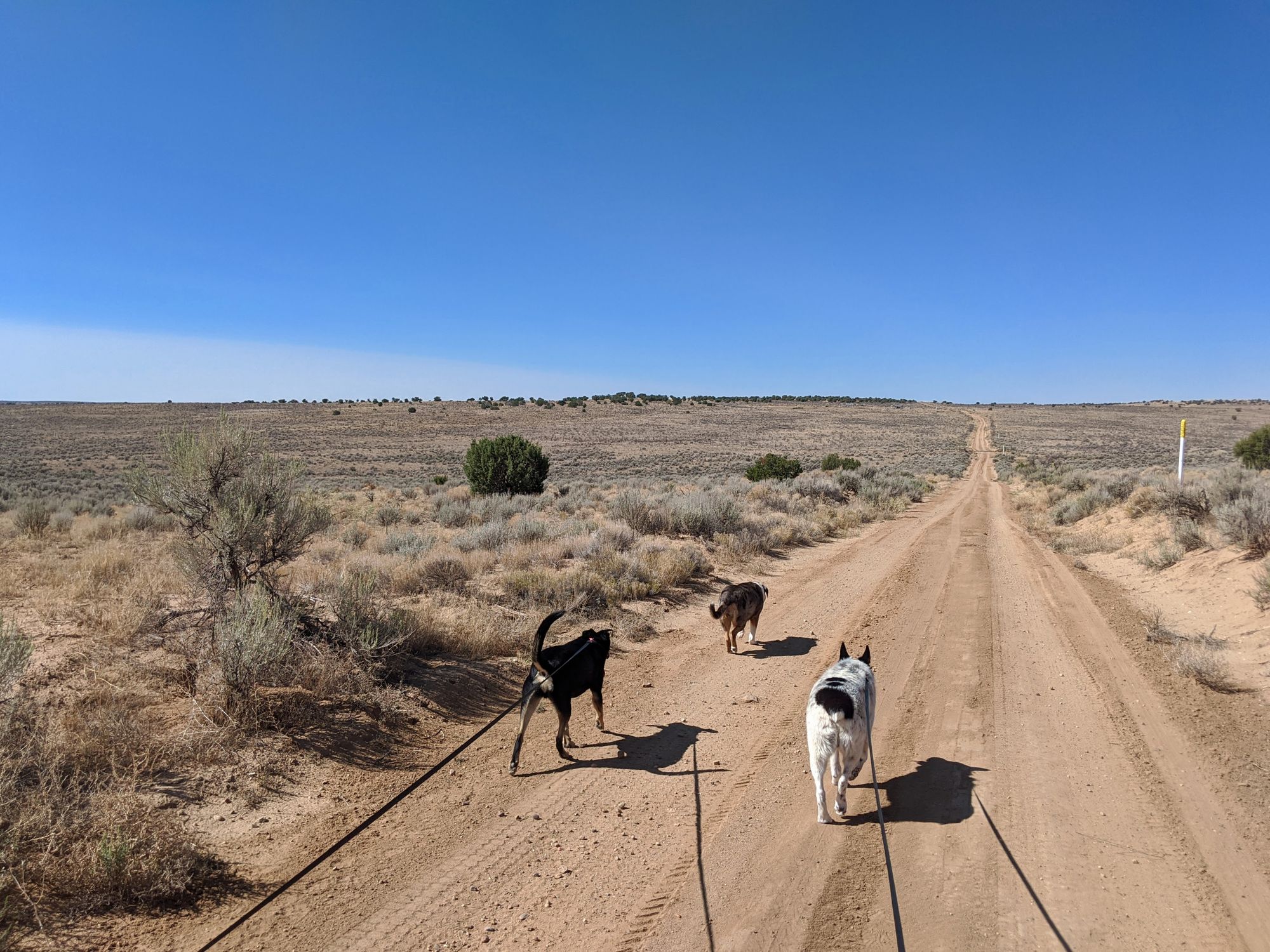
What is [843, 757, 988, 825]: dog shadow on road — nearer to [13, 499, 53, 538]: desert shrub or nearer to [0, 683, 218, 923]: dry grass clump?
[0, 683, 218, 923]: dry grass clump

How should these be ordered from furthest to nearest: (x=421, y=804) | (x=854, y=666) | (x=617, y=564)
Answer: (x=617, y=564) → (x=854, y=666) → (x=421, y=804)

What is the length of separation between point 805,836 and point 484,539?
889 cm

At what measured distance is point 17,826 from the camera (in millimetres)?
3354

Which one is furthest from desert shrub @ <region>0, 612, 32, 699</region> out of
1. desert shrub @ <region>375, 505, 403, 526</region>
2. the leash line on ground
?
desert shrub @ <region>375, 505, 403, 526</region>

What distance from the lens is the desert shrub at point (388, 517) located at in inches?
659

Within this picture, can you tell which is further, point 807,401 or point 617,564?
point 807,401

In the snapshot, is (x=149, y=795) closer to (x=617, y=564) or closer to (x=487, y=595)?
(x=487, y=595)

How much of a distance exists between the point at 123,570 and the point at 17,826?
723 cm

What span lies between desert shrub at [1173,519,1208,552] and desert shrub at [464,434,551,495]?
17.2 meters

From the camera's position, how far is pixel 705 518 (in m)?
14.1

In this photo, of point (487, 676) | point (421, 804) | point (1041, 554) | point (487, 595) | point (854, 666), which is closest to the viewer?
point (421, 804)

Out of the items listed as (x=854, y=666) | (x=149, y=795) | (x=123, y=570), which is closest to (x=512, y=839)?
(x=149, y=795)

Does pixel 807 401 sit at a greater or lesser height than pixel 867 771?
greater

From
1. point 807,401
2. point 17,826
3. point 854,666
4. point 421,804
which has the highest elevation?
point 807,401
